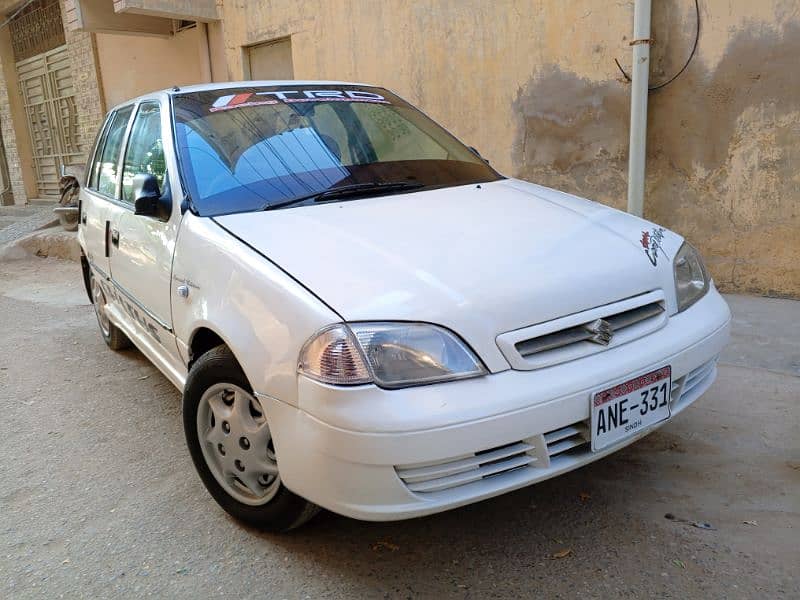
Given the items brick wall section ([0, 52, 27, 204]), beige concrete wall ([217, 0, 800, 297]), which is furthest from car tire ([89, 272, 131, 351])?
brick wall section ([0, 52, 27, 204])

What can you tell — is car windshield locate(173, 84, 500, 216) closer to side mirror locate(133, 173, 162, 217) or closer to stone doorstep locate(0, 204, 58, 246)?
side mirror locate(133, 173, 162, 217)

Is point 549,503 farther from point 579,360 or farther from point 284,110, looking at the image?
point 284,110

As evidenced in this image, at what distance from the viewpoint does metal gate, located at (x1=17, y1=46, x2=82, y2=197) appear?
13.0m

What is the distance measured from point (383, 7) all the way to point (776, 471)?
5.82 m

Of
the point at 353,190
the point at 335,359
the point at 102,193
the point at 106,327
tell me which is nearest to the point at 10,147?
the point at 106,327

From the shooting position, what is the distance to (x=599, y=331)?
2068 mm

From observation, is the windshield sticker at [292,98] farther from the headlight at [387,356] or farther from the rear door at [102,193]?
the headlight at [387,356]

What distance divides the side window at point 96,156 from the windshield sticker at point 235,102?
1.59 m

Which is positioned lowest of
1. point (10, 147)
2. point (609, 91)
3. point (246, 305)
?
point (246, 305)

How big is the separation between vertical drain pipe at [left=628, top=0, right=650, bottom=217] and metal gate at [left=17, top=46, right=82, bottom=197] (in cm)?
1130

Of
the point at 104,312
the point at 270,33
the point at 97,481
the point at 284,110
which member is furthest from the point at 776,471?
the point at 270,33

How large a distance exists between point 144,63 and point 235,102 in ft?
29.7

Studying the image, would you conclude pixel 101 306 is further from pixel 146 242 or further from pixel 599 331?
pixel 599 331

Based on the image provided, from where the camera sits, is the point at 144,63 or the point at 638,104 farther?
the point at 144,63
